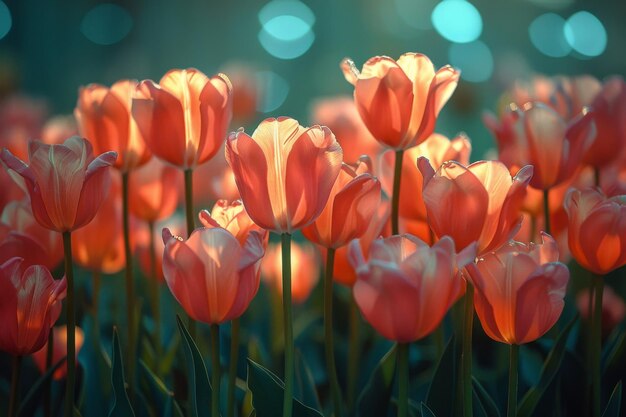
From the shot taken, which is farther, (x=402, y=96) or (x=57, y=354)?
(x=57, y=354)

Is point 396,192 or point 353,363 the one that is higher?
point 396,192

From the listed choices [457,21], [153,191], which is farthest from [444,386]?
[457,21]

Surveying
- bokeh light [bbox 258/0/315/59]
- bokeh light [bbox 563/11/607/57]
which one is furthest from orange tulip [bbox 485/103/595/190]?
bokeh light [bbox 258/0/315/59]

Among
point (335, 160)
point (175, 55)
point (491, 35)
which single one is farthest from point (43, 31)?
point (335, 160)

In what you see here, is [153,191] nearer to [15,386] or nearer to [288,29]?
[15,386]

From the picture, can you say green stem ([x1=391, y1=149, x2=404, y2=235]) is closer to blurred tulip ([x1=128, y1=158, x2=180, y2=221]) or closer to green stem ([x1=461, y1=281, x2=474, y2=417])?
green stem ([x1=461, y1=281, x2=474, y2=417])

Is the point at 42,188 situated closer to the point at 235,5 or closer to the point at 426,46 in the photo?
the point at 426,46
